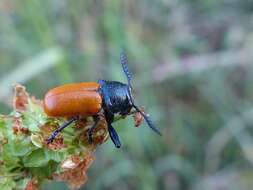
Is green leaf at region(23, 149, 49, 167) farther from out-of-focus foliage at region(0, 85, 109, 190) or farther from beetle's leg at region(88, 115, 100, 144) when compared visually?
beetle's leg at region(88, 115, 100, 144)

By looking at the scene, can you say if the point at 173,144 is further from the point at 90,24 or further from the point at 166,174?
the point at 90,24

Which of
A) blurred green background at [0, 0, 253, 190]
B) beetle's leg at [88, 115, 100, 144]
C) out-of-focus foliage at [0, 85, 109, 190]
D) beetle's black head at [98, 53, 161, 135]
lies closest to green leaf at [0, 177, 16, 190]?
→ out-of-focus foliage at [0, 85, 109, 190]

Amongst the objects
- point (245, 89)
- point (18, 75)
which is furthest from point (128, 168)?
point (245, 89)

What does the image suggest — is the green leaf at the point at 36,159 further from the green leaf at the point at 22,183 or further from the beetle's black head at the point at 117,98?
the beetle's black head at the point at 117,98

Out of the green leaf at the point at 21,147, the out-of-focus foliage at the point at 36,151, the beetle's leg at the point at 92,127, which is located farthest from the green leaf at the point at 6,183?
the beetle's leg at the point at 92,127

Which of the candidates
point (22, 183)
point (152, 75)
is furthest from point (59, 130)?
point (152, 75)

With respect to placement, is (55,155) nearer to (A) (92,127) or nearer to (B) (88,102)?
(A) (92,127)
